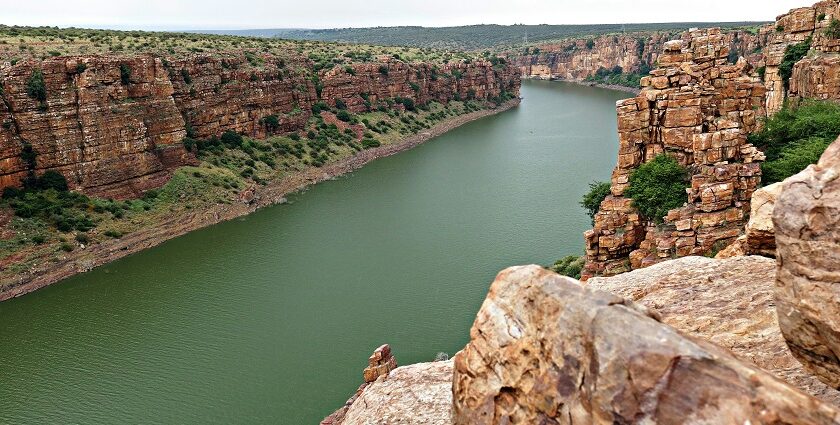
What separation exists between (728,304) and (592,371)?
619 centimetres

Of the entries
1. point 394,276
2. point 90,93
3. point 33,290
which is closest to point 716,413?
point 394,276

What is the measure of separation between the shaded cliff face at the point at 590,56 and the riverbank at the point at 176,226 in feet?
237

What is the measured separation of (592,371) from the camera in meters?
5.52

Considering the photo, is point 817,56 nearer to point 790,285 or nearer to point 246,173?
point 790,285

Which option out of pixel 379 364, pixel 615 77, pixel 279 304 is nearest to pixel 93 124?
pixel 279 304

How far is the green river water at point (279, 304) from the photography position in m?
22.6

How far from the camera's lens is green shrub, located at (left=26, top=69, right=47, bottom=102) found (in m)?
36.9

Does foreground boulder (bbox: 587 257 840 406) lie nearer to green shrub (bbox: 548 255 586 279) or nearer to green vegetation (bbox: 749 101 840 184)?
green vegetation (bbox: 749 101 840 184)

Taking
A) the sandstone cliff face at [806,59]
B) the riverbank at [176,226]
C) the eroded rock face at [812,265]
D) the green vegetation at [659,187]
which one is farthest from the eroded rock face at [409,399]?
the riverbank at [176,226]

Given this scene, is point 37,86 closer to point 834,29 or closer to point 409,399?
point 409,399

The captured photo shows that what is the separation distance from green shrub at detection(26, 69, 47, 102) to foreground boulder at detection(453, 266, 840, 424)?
37770mm

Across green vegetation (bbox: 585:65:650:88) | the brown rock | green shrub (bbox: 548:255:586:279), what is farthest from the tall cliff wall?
green vegetation (bbox: 585:65:650:88)

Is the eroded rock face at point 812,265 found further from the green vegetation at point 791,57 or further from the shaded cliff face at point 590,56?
the shaded cliff face at point 590,56

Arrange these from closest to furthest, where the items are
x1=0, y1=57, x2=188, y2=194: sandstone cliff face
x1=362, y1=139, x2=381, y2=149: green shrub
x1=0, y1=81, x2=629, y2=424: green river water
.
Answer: x1=0, y1=81, x2=629, y2=424: green river water < x1=0, y1=57, x2=188, y2=194: sandstone cliff face < x1=362, y1=139, x2=381, y2=149: green shrub
